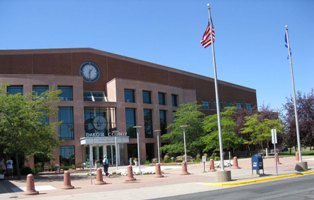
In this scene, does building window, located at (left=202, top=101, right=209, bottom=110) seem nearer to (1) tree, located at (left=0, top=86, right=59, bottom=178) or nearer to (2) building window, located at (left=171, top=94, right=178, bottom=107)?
(2) building window, located at (left=171, top=94, right=178, bottom=107)

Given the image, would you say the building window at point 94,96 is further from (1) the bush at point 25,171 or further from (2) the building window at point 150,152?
(1) the bush at point 25,171

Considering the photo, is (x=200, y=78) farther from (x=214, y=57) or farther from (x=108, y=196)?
(x=108, y=196)

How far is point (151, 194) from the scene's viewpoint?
1859 centimetres

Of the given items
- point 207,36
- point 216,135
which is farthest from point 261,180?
point 216,135

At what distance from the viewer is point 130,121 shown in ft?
180

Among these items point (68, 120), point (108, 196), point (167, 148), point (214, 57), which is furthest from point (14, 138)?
point (167, 148)

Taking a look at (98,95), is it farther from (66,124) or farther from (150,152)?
(150,152)

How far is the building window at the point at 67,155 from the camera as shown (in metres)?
49.3

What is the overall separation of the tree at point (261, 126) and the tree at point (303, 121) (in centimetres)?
526

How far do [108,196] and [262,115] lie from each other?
44.4m

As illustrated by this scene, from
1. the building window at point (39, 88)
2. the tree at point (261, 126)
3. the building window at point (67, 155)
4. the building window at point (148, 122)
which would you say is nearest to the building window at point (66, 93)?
the building window at point (39, 88)

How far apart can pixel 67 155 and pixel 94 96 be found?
9.72 meters

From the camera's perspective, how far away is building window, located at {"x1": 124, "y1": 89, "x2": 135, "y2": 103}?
55.2 meters

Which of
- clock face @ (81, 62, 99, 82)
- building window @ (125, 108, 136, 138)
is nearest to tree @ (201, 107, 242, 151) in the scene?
building window @ (125, 108, 136, 138)
